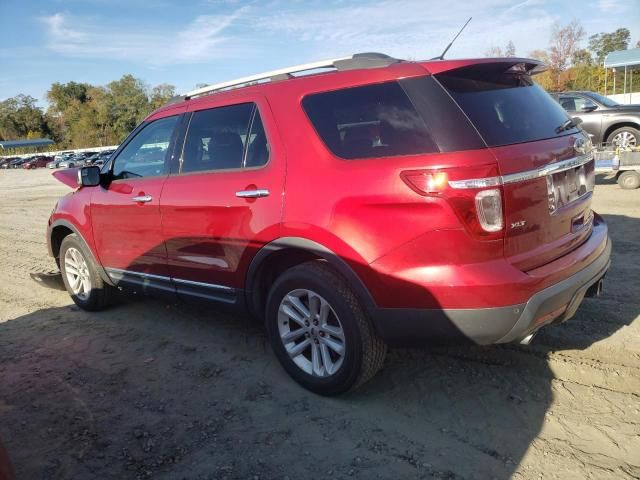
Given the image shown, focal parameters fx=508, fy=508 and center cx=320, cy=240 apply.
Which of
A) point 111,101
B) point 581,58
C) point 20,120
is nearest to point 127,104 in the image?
point 111,101

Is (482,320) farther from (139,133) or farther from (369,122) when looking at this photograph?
(139,133)

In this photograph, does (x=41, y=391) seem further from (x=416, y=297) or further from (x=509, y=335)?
(x=509, y=335)

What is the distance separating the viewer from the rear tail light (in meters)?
2.46

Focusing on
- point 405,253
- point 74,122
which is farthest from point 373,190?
point 74,122

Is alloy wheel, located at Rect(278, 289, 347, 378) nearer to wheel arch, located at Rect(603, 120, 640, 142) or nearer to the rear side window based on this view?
the rear side window

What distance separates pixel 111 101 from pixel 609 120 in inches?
3715

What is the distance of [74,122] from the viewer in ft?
328

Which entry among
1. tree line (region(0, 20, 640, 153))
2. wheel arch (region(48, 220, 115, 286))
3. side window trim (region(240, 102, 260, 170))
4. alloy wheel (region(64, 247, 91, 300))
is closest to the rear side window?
side window trim (region(240, 102, 260, 170))

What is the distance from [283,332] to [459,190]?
148 cm

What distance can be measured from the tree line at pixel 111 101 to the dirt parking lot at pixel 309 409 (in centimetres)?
4250

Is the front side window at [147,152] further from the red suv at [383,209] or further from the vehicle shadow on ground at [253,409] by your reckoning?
the vehicle shadow on ground at [253,409]

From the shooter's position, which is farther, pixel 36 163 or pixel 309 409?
pixel 36 163

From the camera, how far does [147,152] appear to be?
432 cm

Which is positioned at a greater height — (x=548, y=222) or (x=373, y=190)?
(x=373, y=190)
